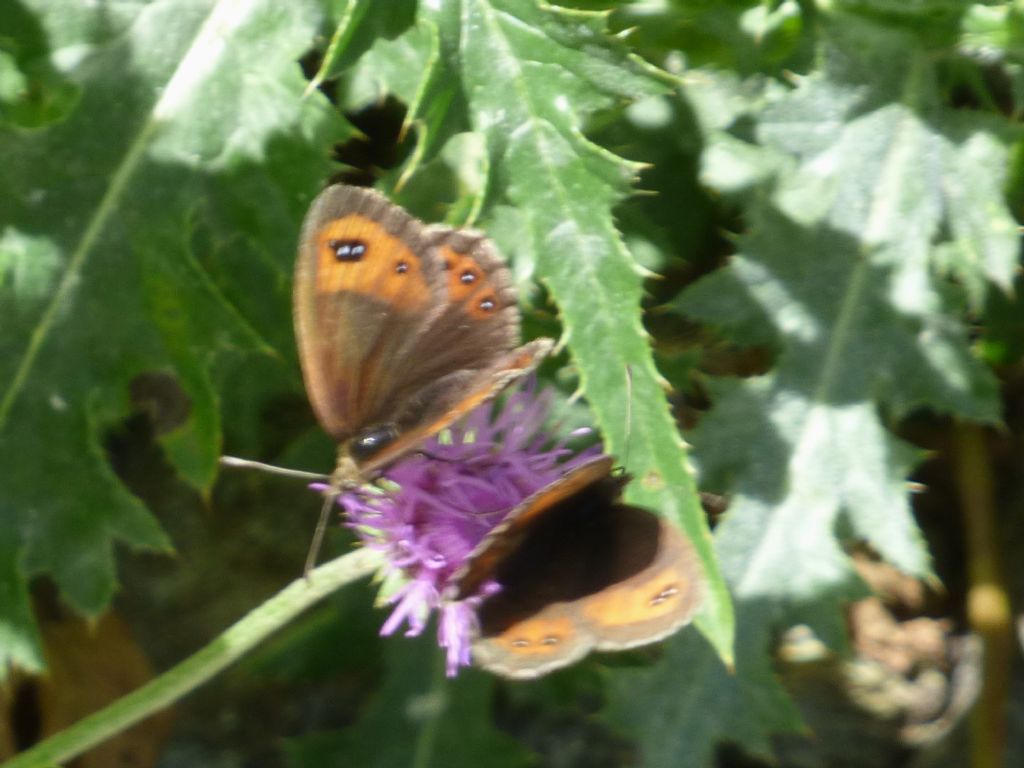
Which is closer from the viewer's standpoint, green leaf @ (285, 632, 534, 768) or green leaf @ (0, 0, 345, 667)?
green leaf @ (0, 0, 345, 667)

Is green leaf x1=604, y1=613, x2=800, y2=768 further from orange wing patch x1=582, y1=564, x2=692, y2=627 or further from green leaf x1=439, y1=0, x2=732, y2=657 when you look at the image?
orange wing patch x1=582, y1=564, x2=692, y2=627

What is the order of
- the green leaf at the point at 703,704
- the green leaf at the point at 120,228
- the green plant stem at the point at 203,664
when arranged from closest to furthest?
the green plant stem at the point at 203,664 → the green leaf at the point at 120,228 → the green leaf at the point at 703,704

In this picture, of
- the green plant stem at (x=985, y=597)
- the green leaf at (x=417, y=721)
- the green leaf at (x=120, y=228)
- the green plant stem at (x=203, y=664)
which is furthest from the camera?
the green plant stem at (x=985, y=597)

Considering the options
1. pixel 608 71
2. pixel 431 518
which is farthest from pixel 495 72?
pixel 431 518

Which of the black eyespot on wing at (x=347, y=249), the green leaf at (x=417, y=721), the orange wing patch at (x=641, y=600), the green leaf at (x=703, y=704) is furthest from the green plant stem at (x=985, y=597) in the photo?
the black eyespot on wing at (x=347, y=249)

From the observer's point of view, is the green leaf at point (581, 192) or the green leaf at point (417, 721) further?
the green leaf at point (417, 721)

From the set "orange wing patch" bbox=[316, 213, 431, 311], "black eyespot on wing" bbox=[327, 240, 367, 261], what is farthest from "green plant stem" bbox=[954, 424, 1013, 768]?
"black eyespot on wing" bbox=[327, 240, 367, 261]

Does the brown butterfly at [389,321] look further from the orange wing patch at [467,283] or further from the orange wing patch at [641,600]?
the orange wing patch at [641,600]
